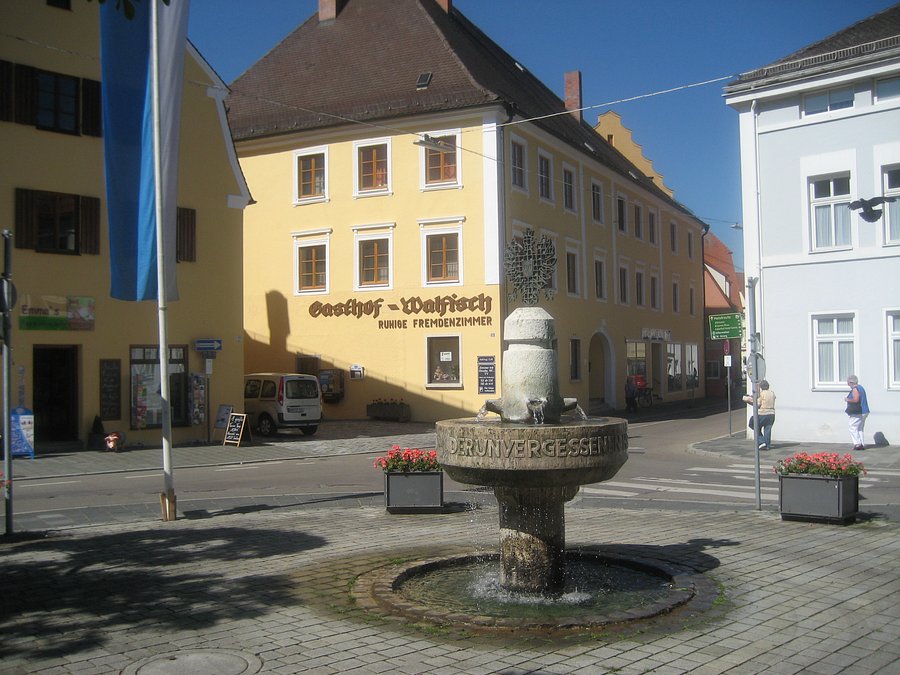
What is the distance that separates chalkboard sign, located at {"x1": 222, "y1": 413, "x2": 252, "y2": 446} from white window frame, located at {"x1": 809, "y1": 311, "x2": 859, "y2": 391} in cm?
1506

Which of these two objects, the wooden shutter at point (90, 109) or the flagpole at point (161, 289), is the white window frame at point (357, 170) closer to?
the wooden shutter at point (90, 109)

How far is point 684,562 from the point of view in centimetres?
852

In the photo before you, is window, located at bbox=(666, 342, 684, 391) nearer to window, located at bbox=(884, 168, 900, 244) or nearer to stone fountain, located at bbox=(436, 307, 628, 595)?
window, located at bbox=(884, 168, 900, 244)

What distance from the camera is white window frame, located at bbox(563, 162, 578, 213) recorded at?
37906 mm

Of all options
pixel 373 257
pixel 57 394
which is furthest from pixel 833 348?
pixel 57 394

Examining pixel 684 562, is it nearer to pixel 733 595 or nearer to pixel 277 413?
pixel 733 595

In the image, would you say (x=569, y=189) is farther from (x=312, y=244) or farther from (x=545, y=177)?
(x=312, y=244)

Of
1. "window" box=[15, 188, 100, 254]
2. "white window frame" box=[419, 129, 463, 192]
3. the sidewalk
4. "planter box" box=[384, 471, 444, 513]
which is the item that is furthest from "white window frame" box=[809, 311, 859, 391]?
"window" box=[15, 188, 100, 254]

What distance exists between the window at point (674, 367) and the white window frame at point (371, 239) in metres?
21.7

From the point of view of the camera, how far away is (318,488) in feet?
51.4

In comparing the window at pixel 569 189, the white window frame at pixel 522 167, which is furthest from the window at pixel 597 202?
the white window frame at pixel 522 167

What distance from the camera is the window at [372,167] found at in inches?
1313

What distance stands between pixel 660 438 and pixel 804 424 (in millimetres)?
4520

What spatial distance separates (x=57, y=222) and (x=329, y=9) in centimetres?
2088
